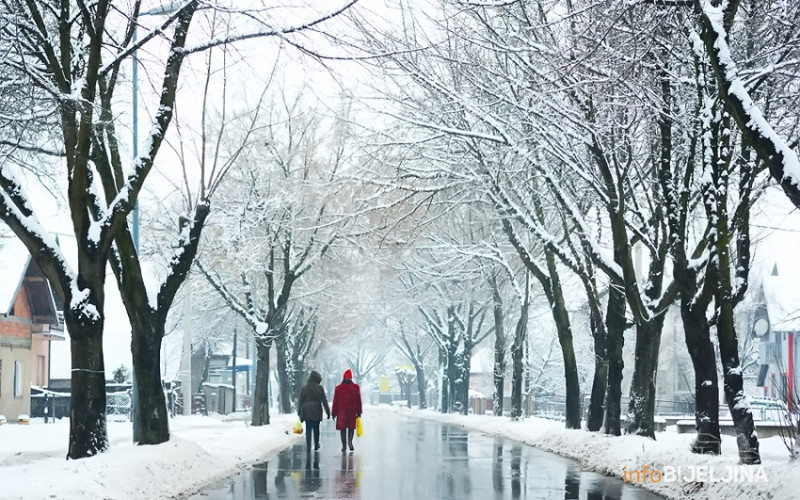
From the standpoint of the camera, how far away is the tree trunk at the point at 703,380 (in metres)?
16.0

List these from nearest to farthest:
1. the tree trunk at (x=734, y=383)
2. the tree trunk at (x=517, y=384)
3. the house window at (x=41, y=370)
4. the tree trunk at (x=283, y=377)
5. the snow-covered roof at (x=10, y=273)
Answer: the tree trunk at (x=734, y=383)
the tree trunk at (x=517, y=384)
the snow-covered roof at (x=10, y=273)
the tree trunk at (x=283, y=377)
the house window at (x=41, y=370)

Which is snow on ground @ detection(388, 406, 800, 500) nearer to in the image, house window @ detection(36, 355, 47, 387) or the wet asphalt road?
the wet asphalt road

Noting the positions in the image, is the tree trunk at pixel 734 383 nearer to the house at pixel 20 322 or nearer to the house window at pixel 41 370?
the house at pixel 20 322

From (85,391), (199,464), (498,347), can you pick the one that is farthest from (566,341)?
(498,347)

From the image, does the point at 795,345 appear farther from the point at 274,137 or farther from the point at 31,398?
the point at 31,398

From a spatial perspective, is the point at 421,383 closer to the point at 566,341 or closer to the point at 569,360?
the point at 569,360

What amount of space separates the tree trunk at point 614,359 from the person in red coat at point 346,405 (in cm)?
532

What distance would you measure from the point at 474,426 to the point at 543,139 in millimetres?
22877

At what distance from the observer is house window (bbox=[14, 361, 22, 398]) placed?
4744 cm

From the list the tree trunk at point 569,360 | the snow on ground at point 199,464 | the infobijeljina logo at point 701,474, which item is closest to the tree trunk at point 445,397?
the tree trunk at point 569,360

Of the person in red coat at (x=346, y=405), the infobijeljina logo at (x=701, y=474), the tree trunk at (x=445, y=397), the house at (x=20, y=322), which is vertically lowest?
the tree trunk at (x=445, y=397)

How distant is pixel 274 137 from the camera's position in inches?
1510

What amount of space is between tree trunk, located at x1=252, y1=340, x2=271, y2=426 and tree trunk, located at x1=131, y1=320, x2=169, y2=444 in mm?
17324

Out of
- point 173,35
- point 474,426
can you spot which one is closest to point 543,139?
point 173,35
